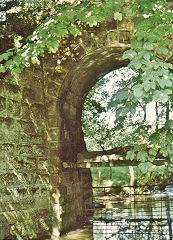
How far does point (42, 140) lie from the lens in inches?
224

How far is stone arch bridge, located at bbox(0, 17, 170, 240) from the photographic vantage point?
16.9 ft

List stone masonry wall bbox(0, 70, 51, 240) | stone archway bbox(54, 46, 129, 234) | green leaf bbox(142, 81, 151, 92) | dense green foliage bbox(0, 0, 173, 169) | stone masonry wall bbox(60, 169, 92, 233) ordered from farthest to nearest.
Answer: stone archway bbox(54, 46, 129, 234)
stone masonry wall bbox(60, 169, 92, 233)
stone masonry wall bbox(0, 70, 51, 240)
dense green foliage bbox(0, 0, 173, 169)
green leaf bbox(142, 81, 151, 92)

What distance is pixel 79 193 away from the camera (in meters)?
6.77

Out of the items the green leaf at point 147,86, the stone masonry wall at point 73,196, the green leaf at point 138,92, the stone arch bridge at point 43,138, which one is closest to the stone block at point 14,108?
the stone arch bridge at point 43,138

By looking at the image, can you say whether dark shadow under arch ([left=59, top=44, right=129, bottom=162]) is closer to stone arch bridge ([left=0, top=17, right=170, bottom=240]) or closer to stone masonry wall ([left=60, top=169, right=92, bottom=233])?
stone arch bridge ([left=0, top=17, right=170, bottom=240])

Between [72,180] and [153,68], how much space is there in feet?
10.5

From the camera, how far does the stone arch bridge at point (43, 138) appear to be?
16.9ft

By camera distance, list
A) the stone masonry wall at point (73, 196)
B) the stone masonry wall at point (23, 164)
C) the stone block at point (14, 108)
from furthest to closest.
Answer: the stone masonry wall at point (73, 196) → the stone block at point (14, 108) → the stone masonry wall at point (23, 164)

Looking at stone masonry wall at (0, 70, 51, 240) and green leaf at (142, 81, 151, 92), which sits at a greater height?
green leaf at (142, 81, 151, 92)

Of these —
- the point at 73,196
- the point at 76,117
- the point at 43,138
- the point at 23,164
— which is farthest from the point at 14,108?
the point at 73,196

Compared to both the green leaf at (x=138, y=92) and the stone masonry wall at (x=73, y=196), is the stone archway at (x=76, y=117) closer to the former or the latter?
the stone masonry wall at (x=73, y=196)

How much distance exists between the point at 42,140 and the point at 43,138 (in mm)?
42

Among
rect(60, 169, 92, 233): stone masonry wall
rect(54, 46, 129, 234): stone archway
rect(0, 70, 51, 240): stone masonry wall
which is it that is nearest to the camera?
rect(0, 70, 51, 240): stone masonry wall

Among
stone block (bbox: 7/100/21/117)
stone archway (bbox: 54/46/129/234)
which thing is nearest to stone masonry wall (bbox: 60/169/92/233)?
stone archway (bbox: 54/46/129/234)
